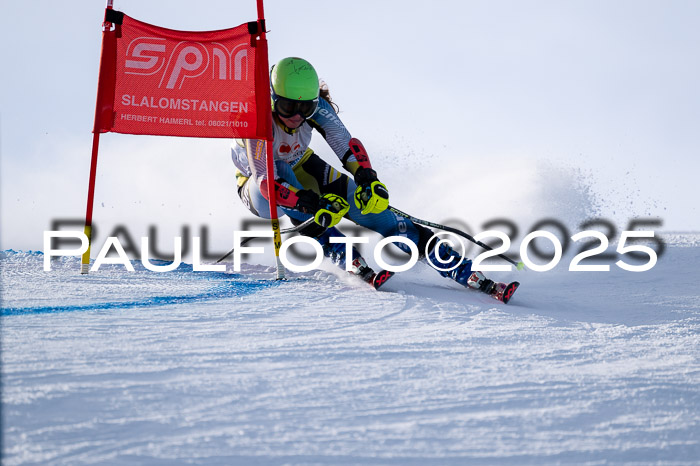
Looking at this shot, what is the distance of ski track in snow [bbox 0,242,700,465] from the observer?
1874 millimetres

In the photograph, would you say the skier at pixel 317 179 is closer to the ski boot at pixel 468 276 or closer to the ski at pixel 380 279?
the ski boot at pixel 468 276

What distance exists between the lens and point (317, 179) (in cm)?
496

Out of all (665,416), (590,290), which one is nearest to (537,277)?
(590,290)

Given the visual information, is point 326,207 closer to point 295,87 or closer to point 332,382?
point 295,87

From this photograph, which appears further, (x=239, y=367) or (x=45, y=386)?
(x=239, y=367)

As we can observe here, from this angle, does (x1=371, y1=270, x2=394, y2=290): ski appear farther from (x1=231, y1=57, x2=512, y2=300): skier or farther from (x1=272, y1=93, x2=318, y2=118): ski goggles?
(x1=272, y1=93, x2=318, y2=118): ski goggles

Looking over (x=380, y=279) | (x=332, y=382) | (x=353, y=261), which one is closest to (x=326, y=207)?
(x=353, y=261)

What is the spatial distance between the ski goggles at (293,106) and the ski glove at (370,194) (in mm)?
550

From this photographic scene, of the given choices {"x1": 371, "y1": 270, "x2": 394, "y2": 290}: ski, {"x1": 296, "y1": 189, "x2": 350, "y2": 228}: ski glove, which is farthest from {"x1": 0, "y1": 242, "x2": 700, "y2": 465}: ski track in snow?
{"x1": 296, "y1": 189, "x2": 350, "y2": 228}: ski glove

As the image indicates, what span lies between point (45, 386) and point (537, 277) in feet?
15.0

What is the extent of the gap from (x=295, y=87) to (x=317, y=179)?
820mm

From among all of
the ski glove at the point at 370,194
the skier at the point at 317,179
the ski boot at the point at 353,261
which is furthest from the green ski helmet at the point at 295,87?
the ski boot at the point at 353,261

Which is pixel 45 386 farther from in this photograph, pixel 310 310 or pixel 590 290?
pixel 590 290

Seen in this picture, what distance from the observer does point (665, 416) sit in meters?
2.22
